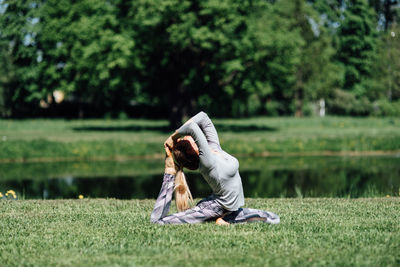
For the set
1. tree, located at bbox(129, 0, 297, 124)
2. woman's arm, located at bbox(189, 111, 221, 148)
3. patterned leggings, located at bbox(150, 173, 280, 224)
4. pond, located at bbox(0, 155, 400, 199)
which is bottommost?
pond, located at bbox(0, 155, 400, 199)

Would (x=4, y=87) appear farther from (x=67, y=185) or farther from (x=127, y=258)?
(x=127, y=258)

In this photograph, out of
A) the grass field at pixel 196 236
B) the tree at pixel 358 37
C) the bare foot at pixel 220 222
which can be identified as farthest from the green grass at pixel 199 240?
the tree at pixel 358 37

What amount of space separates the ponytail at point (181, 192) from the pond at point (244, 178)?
5.63 m

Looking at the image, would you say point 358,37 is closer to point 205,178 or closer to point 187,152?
point 205,178

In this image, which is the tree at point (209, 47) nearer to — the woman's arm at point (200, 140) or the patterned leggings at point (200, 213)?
the patterned leggings at point (200, 213)

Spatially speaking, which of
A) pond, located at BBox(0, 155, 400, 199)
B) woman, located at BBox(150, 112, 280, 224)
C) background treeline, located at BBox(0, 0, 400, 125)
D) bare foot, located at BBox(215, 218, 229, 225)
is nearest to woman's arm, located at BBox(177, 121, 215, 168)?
woman, located at BBox(150, 112, 280, 224)

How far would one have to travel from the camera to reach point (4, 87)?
5803cm

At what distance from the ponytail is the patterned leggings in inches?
8.1

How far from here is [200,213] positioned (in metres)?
7.07

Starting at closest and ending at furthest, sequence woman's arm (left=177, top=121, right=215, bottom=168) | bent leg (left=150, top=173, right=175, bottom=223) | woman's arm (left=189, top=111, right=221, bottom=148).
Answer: woman's arm (left=177, top=121, right=215, bottom=168), woman's arm (left=189, top=111, right=221, bottom=148), bent leg (left=150, top=173, right=175, bottom=223)

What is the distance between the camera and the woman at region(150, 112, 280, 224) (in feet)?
20.9

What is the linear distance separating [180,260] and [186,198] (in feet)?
4.76

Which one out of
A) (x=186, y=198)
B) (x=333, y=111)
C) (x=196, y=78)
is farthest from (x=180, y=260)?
(x=333, y=111)

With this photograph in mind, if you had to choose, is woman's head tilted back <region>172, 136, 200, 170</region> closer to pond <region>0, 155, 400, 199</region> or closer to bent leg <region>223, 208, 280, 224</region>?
bent leg <region>223, 208, 280, 224</region>
